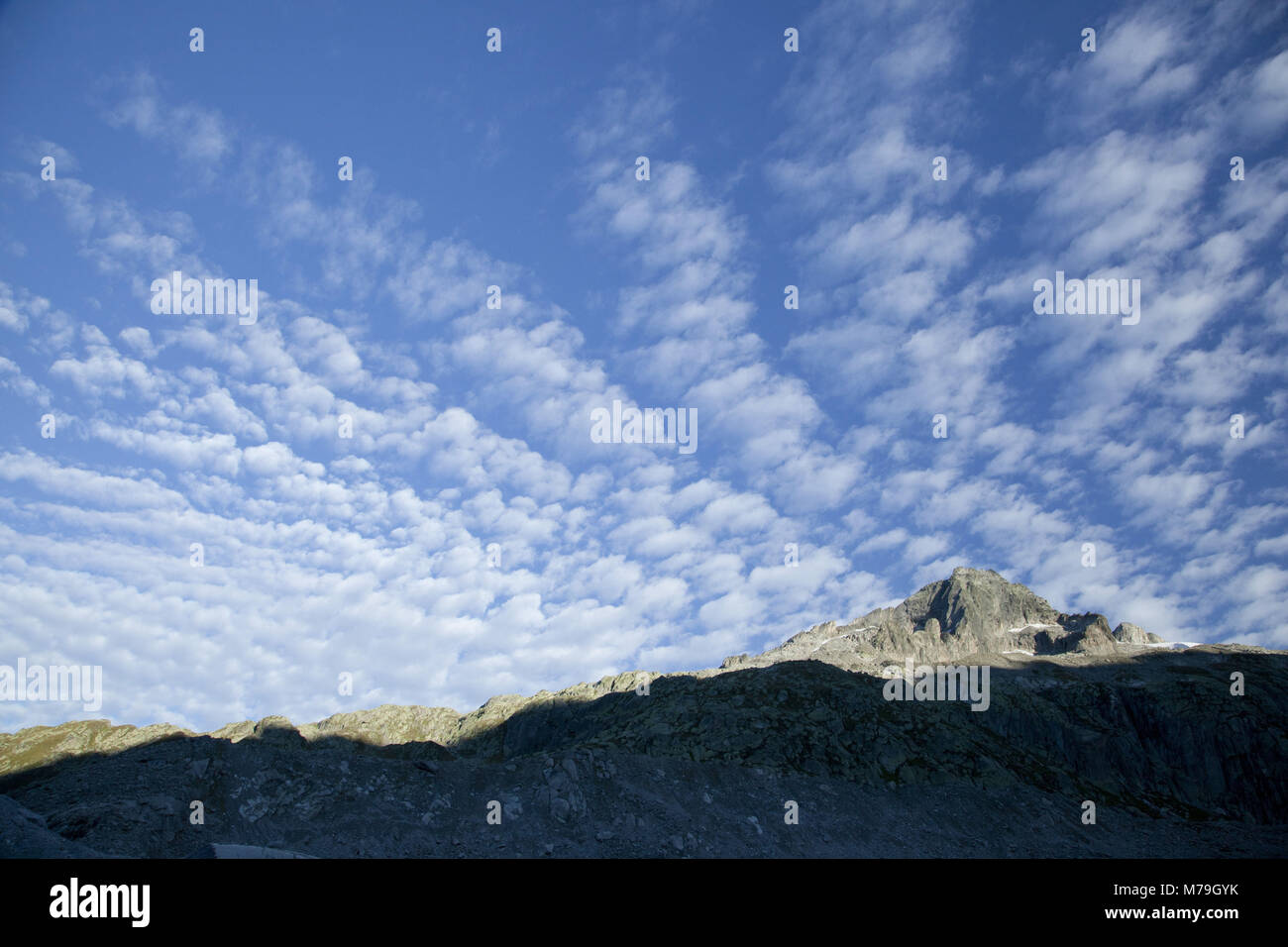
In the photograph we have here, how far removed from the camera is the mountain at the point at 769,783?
4412 cm

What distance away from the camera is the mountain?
4412 cm

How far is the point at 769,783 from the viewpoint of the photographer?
6238cm

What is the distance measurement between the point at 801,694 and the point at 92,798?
214 ft
